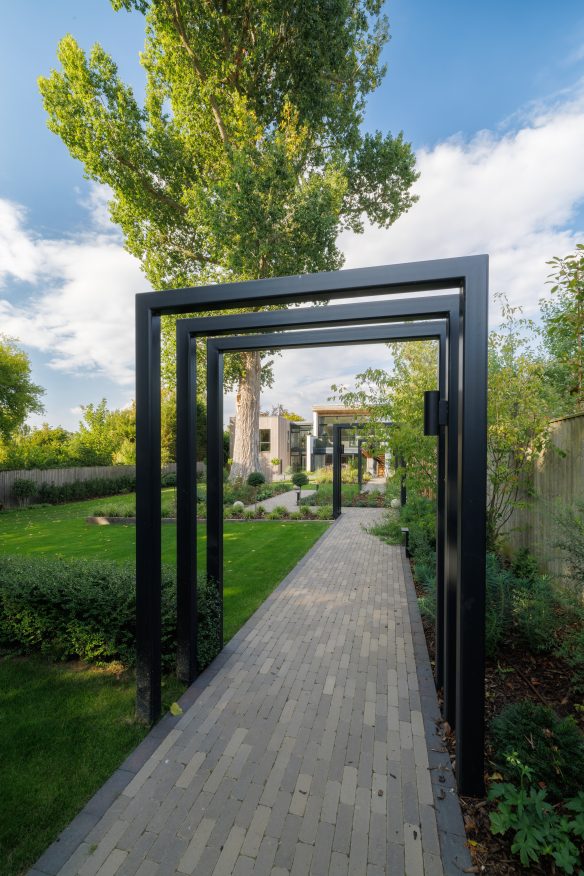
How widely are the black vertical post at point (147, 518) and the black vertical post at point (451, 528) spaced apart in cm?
208

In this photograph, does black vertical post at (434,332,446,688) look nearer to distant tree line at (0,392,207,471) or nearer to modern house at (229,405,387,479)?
distant tree line at (0,392,207,471)

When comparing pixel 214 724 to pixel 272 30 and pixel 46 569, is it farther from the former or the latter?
pixel 272 30

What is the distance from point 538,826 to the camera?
185 cm

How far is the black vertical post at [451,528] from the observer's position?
265 cm

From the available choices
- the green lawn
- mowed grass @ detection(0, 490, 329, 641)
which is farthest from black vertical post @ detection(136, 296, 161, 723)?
the green lawn

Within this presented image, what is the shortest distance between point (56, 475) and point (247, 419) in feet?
29.8

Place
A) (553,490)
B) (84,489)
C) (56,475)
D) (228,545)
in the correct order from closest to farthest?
(553,490) → (228,545) → (56,475) → (84,489)

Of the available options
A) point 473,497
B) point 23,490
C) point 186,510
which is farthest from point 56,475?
point 473,497

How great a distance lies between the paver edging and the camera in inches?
73.7

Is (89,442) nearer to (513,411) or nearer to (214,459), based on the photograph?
(214,459)

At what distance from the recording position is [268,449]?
32.2m

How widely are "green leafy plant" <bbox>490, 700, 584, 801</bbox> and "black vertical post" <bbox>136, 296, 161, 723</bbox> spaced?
7.63 feet

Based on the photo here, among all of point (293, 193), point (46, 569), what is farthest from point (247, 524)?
point (293, 193)

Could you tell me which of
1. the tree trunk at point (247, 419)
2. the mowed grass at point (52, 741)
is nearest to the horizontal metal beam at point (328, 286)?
the mowed grass at point (52, 741)
